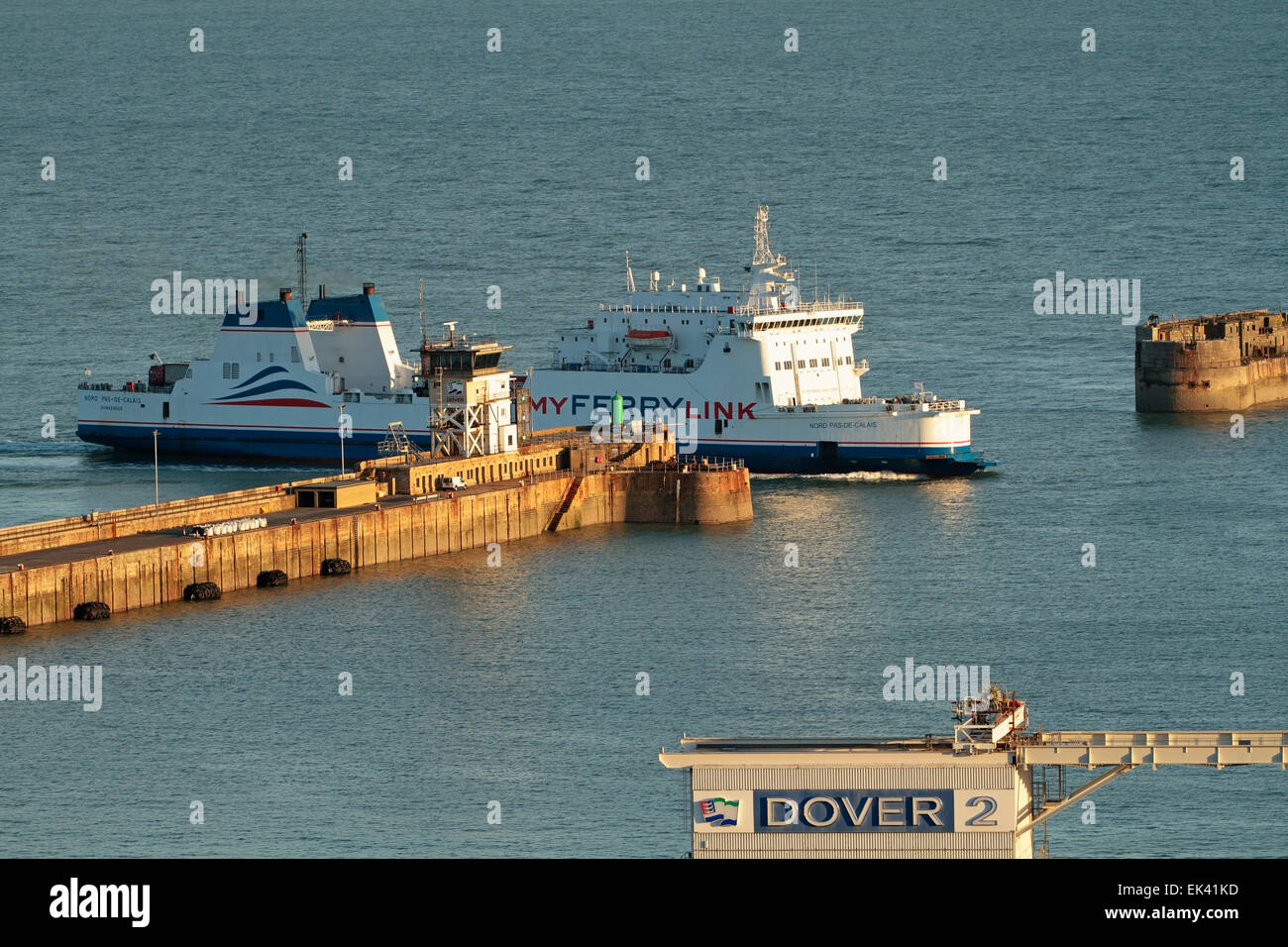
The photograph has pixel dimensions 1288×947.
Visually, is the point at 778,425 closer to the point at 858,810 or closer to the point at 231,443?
the point at 231,443

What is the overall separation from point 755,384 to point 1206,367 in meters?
21.7

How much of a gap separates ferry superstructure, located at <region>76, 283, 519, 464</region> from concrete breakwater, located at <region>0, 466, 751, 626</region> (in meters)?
16.0

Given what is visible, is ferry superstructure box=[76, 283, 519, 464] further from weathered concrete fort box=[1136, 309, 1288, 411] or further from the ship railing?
weathered concrete fort box=[1136, 309, 1288, 411]

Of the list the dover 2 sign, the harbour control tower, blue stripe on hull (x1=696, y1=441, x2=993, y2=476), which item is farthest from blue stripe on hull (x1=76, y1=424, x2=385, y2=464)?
the dover 2 sign

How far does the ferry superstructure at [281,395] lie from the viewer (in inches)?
4323

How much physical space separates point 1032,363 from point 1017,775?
81187 mm

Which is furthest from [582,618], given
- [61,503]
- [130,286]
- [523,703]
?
[130,286]

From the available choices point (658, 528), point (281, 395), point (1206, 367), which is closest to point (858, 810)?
point (658, 528)

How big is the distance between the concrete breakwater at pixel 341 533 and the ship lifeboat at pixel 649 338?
12.8 m

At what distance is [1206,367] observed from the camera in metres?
117

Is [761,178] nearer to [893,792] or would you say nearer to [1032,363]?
[1032,363]

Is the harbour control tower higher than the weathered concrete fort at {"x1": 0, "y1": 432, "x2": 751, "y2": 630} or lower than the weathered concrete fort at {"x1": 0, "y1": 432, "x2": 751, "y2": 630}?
lower

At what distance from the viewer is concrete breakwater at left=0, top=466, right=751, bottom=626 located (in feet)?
249

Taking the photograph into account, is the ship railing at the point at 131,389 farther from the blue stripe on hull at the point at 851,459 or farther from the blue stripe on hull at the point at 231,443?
the blue stripe on hull at the point at 851,459
